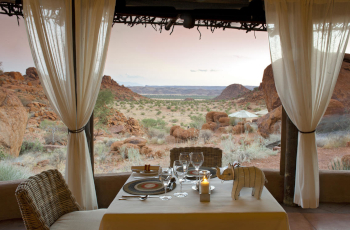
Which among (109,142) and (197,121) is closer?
(109,142)

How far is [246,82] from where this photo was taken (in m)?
5.36

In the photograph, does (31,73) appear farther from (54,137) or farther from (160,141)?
(160,141)

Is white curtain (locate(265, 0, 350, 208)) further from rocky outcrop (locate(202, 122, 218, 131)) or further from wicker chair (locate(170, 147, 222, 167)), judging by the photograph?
rocky outcrop (locate(202, 122, 218, 131))

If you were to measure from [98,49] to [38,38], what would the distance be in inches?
23.0

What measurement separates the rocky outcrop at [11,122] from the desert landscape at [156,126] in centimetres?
1

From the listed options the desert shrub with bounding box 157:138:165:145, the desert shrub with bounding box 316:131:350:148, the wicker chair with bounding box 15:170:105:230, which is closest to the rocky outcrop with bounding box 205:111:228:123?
the desert shrub with bounding box 157:138:165:145

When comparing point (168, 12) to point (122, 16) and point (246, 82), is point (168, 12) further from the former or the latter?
point (246, 82)

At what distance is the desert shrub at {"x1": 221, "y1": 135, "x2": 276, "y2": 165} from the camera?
4871 mm

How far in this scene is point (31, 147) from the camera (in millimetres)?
4109

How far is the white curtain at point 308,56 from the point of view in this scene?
2.79 metres

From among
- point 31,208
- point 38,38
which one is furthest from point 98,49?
point 31,208

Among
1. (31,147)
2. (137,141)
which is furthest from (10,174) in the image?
(137,141)

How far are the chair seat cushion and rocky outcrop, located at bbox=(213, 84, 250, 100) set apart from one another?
476 centimetres

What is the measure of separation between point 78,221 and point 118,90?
394 centimetres
